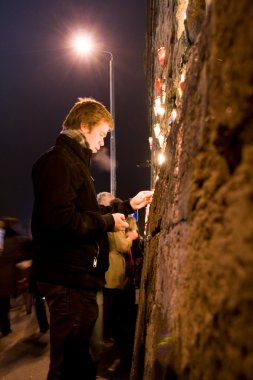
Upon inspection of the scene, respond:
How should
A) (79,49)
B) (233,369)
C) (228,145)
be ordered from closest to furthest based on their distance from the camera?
1. (233,369)
2. (228,145)
3. (79,49)

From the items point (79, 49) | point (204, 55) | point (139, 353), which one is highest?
point (79, 49)

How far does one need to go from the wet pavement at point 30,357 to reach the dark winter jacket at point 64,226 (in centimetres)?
188

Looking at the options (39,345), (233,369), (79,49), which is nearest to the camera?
(233,369)

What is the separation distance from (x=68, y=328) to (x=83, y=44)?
29.1ft

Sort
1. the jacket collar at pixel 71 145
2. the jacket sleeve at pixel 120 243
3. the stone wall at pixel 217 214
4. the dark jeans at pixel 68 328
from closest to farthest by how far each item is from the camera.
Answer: the stone wall at pixel 217 214 → the dark jeans at pixel 68 328 → the jacket collar at pixel 71 145 → the jacket sleeve at pixel 120 243

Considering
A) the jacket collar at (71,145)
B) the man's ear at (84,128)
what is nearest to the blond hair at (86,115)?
the man's ear at (84,128)

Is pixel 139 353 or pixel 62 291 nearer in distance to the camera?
pixel 62 291

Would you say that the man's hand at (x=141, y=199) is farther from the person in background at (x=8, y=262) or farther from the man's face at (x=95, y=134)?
the person in background at (x=8, y=262)

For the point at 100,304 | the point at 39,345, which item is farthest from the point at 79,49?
the point at 100,304

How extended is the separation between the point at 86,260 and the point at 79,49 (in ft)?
28.1

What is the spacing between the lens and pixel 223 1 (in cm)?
80

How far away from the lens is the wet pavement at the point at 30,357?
339cm

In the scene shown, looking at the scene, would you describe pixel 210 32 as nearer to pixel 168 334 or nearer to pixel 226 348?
pixel 226 348

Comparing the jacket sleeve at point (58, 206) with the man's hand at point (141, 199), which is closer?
the jacket sleeve at point (58, 206)
